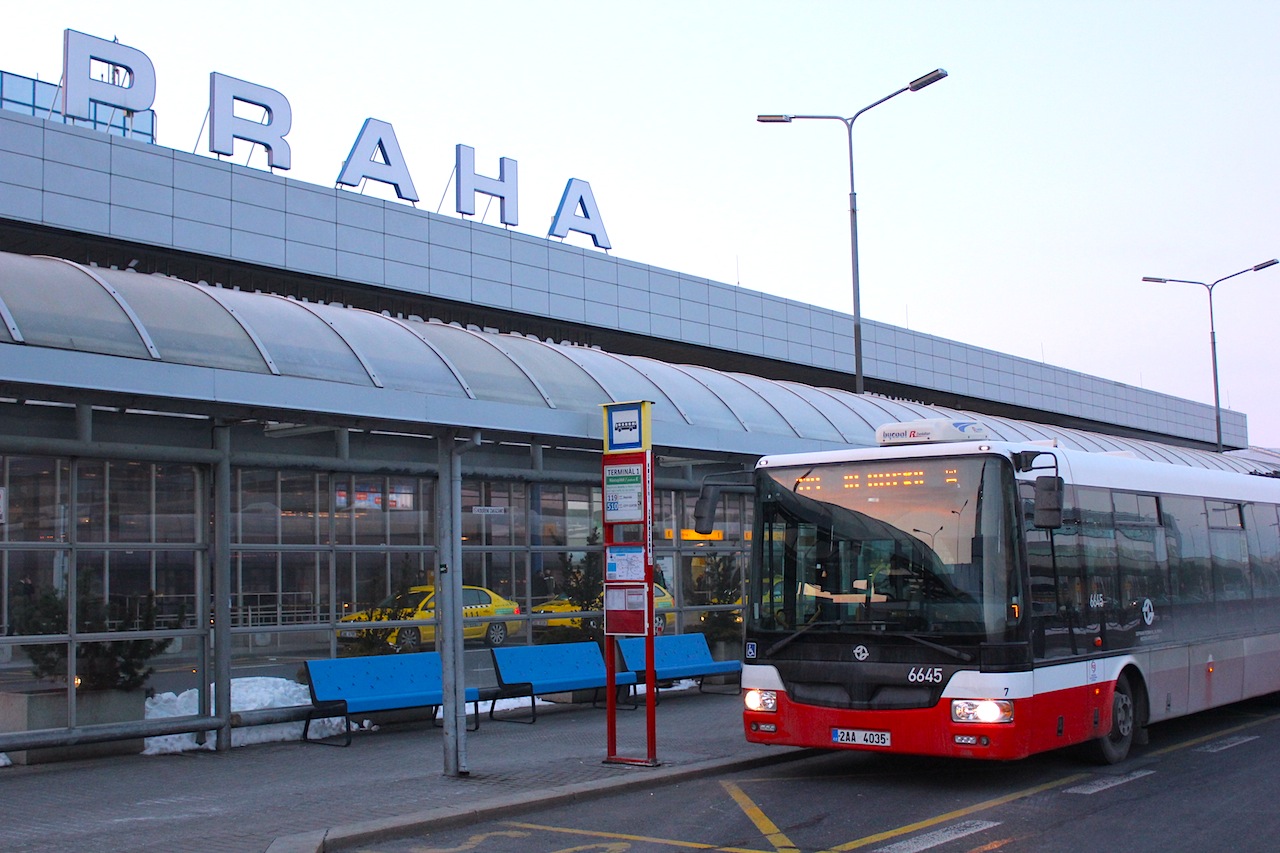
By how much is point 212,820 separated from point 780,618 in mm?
4703

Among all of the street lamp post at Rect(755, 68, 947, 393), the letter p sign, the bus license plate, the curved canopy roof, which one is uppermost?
the letter p sign

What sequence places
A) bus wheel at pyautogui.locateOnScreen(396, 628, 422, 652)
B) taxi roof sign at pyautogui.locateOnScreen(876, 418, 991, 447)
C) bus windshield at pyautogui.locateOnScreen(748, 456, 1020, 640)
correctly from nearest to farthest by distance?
bus windshield at pyautogui.locateOnScreen(748, 456, 1020, 640) → taxi roof sign at pyautogui.locateOnScreen(876, 418, 991, 447) → bus wheel at pyautogui.locateOnScreen(396, 628, 422, 652)

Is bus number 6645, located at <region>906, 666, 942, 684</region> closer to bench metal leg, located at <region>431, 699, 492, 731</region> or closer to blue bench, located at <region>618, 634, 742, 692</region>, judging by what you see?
bench metal leg, located at <region>431, 699, 492, 731</region>

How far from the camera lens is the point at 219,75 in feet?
97.5

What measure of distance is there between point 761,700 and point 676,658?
600cm

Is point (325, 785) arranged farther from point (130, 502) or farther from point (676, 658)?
point (676, 658)

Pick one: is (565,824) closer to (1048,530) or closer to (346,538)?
(1048,530)

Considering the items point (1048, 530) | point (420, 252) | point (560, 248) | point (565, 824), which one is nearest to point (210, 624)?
point (565, 824)

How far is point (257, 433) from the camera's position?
43.9 ft

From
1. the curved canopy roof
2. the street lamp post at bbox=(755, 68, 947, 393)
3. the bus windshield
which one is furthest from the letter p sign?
the bus windshield

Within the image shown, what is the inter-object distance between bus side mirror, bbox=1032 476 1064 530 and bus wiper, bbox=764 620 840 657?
1827 millimetres

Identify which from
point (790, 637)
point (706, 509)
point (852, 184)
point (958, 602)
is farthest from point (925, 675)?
point (852, 184)

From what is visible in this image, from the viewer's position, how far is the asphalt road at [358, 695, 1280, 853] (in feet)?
27.1

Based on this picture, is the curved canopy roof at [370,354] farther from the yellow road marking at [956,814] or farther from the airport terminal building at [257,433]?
the yellow road marking at [956,814]
